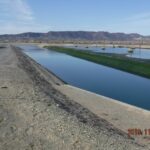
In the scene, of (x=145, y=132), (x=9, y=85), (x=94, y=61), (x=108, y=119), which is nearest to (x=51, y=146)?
(x=145, y=132)

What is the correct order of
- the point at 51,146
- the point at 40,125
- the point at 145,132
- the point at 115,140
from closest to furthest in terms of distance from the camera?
the point at 51,146 → the point at 115,140 → the point at 40,125 → the point at 145,132

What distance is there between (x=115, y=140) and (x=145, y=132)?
376 centimetres

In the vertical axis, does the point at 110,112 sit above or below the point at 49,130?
below

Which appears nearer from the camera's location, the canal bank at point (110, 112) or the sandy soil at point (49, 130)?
the sandy soil at point (49, 130)

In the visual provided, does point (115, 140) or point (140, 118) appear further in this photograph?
point (140, 118)

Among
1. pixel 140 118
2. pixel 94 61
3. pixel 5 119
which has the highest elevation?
pixel 5 119

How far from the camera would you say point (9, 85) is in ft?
91.7

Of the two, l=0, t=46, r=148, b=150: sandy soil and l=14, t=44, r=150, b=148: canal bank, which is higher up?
l=0, t=46, r=148, b=150: sandy soil

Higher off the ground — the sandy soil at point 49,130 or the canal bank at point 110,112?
the sandy soil at point 49,130

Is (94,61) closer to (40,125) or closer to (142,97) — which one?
(142,97)

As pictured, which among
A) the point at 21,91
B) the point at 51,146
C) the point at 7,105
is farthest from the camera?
the point at 21,91

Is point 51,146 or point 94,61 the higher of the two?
point 51,146

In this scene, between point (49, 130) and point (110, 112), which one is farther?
point (110, 112)

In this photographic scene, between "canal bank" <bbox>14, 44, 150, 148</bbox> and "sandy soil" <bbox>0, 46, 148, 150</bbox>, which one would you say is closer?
"sandy soil" <bbox>0, 46, 148, 150</bbox>
